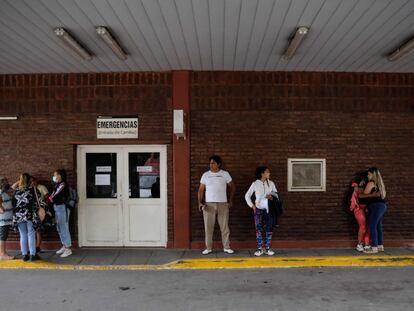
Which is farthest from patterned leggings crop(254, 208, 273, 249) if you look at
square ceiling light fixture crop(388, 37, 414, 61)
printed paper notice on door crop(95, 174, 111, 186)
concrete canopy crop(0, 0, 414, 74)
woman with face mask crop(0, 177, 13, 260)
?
woman with face mask crop(0, 177, 13, 260)

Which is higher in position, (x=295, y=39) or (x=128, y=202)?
(x=295, y=39)

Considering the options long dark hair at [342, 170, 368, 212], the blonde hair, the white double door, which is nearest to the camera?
the blonde hair

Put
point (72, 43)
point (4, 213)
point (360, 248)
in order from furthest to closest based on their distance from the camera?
point (360, 248) → point (4, 213) → point (72, 43)

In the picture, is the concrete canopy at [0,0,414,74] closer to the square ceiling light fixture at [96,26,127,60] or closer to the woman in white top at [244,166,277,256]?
the square ceiling light fixture at [96,26,127,60]

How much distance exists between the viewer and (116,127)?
26.5 ft

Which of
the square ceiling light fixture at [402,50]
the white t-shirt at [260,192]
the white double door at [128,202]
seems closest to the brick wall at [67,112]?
the white double door at [128,202]

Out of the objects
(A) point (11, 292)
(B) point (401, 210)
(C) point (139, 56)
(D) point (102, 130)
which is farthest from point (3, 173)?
(B) point (401, 210)

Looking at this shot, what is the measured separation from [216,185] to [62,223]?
291 centimetres

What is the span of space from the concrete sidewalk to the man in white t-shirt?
1.13 feet

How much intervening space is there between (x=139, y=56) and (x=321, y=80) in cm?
360

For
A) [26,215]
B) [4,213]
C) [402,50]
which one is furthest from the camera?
[4,213]

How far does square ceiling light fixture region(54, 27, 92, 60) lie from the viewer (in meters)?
5.70

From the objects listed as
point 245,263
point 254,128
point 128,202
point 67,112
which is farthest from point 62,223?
point 254,128

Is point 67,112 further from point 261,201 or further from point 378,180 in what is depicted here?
point 378,180
